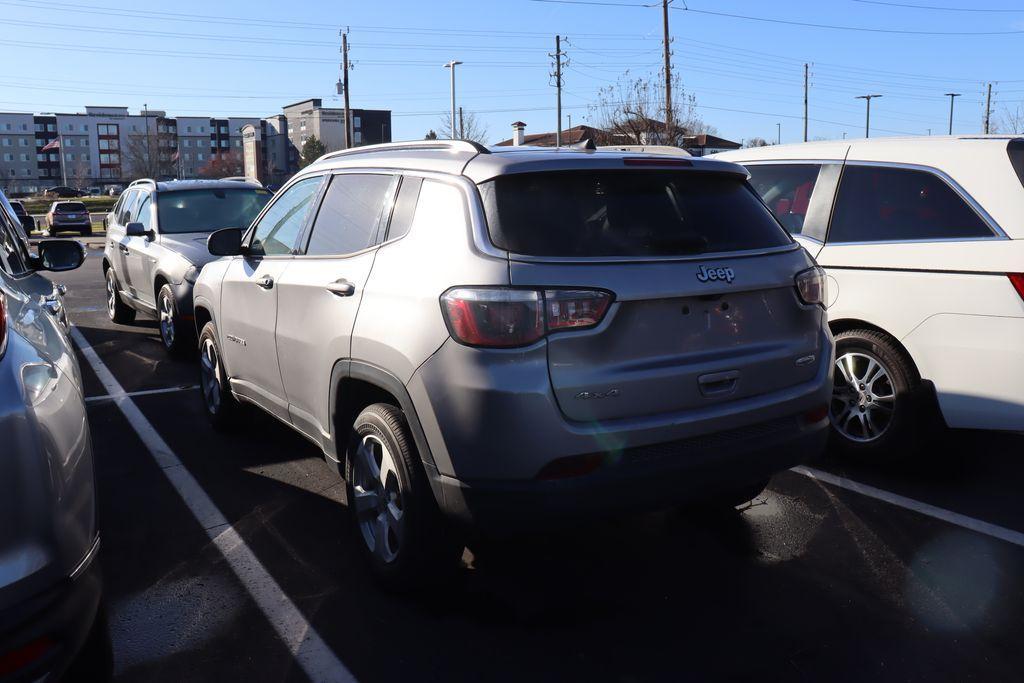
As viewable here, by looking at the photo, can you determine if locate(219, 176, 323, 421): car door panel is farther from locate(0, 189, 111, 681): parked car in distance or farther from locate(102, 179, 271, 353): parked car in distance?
locate(102, 179, 271, 353): parked car in distance

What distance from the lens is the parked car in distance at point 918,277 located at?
4488 mm

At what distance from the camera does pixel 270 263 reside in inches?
187

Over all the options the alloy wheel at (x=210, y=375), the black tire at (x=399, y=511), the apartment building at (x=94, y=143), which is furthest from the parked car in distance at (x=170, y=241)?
the apartment building at (x=94, y=143)

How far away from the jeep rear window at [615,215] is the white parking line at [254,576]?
165 cm

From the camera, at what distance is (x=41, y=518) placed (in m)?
2.20

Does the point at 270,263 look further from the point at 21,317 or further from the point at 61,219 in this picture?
the point at 61,219

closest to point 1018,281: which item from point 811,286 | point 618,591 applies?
point 811,286

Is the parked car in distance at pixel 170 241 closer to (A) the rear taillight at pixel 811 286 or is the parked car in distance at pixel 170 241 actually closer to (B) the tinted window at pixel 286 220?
(B) the tinted window at pixel 286 220

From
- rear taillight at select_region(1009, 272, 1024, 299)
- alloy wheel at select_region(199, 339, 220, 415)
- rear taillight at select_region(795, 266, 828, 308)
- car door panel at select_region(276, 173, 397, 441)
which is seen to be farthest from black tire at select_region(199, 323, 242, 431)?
rear taillight at select_region(1009, 272, 1024, 299)

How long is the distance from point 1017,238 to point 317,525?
3.89 m

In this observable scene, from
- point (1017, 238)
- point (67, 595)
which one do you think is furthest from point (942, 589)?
point (67, 595)

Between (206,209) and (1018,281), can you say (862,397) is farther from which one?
(206,209)

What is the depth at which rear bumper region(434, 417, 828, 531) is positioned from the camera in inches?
120

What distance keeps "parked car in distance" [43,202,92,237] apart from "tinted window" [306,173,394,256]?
128 ft
